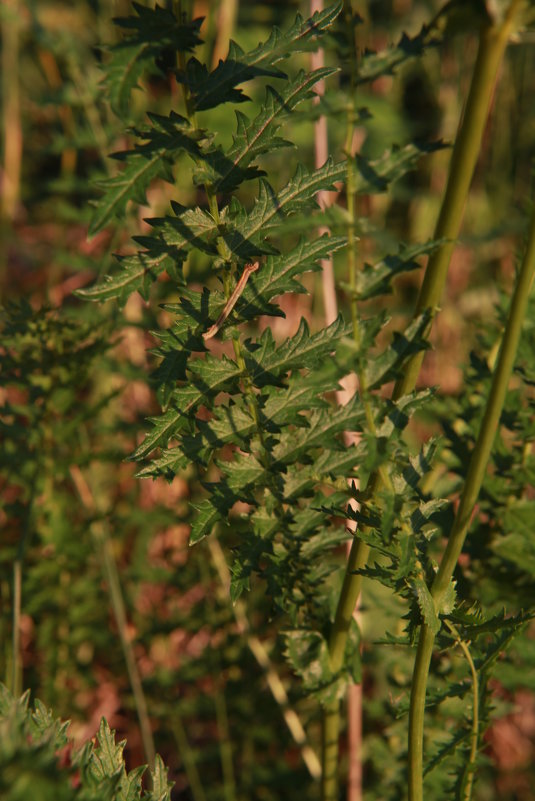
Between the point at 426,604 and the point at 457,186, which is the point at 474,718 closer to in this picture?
the point at 426,604

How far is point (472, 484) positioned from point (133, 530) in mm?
1585

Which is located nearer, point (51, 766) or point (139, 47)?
point (51, 766)

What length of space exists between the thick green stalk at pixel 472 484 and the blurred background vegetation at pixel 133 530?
0.40 feet

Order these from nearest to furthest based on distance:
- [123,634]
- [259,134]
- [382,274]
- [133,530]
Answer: [382,274] → [259,134] → [123,634] → [133,530]

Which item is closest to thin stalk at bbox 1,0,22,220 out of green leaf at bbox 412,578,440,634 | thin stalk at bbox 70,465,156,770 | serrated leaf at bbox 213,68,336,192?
thin stalk at bbox 70,465,156,770

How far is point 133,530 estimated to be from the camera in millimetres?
2125

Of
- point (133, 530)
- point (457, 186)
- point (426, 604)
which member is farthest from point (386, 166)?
point (133, 530)

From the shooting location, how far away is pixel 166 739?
5.49ft

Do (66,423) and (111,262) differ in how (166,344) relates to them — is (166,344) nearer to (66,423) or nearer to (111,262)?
(66,423)

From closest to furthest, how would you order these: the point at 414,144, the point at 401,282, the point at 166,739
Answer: the point at 414,144
the point at 166,739
the point at 401,282

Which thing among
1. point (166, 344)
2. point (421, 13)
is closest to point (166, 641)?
point (166, 344)

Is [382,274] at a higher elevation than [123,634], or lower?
higher

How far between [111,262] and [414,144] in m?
1.07

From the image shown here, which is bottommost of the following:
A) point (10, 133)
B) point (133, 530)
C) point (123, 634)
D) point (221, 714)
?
point (133, 530)
